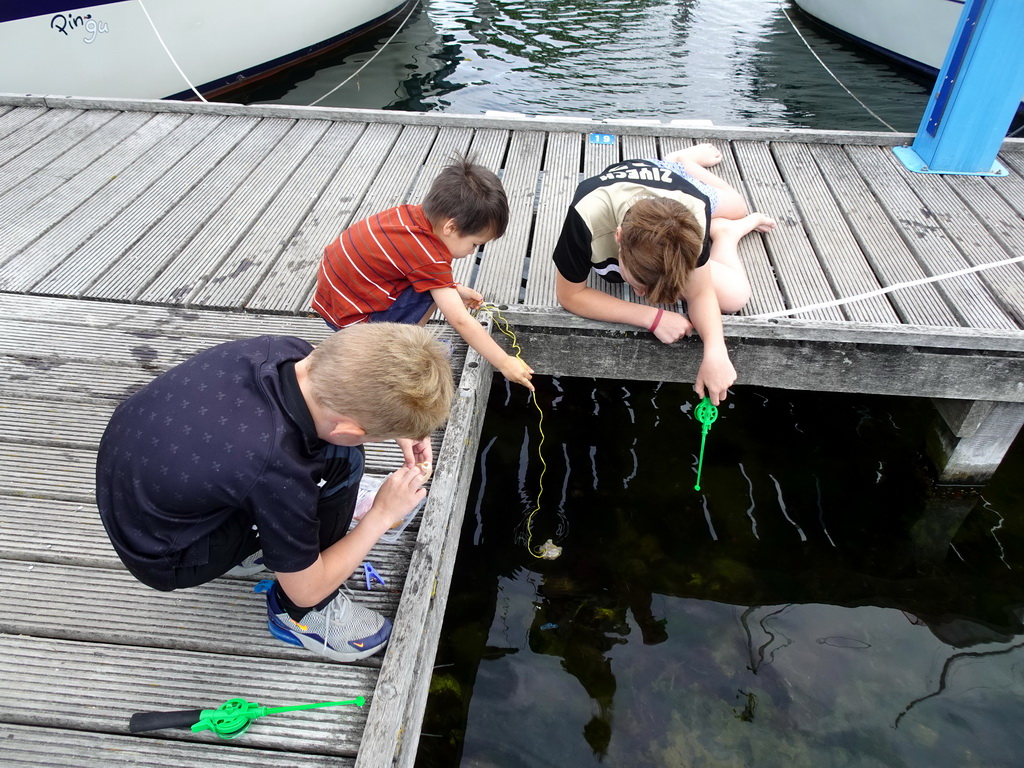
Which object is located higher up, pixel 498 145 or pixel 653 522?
pixel 498 145

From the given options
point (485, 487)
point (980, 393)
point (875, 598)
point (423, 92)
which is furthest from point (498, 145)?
point (423, 92)

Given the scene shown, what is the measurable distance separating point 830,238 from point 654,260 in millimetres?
1634

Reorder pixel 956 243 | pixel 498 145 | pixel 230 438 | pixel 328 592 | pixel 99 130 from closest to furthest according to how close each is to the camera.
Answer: pixel 230 438, pixel 328 592, pixel 956 243, pixel 498 145, pixel 99 130

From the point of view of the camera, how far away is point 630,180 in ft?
9.58

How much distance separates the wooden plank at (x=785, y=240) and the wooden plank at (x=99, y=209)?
375cm

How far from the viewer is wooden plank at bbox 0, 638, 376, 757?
1.80m

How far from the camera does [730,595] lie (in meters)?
3.24

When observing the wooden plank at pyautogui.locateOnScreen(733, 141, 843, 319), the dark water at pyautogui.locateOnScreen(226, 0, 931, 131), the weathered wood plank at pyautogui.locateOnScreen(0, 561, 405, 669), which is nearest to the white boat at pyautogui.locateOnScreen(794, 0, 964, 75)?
the dark water at pyautogui.locateOnScreen(226, 0, 931, 131)

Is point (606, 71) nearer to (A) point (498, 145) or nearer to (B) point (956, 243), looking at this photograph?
(A) point (498, 145)

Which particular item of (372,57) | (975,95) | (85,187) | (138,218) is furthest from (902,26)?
(85,187)

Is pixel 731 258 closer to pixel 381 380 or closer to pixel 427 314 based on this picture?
pixel 427 314

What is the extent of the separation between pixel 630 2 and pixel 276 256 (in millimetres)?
13246

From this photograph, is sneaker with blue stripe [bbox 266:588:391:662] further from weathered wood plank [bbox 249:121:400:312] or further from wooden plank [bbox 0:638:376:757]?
weathered wood plank [bbox 249:121:400:312]

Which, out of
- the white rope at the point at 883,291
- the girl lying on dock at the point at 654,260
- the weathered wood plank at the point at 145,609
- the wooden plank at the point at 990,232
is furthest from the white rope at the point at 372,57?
the weathered wood plank at the point at 145,609
